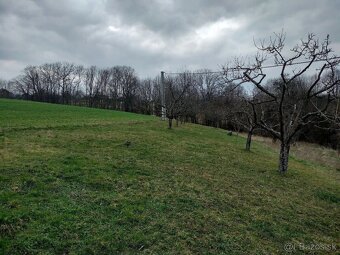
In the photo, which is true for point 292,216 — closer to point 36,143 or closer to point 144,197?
point 144,197

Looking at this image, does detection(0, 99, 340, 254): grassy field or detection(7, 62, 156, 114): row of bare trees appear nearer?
detection(0, 99, 340, 254): grassy field

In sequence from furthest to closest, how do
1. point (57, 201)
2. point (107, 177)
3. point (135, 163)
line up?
point (135, 163) < point (107, 177) < point (57, 201)

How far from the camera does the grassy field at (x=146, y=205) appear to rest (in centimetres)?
Result: 459

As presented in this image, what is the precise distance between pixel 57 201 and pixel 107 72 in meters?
76.3

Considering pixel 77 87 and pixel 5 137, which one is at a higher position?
pixel 77 87

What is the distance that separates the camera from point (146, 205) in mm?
6109

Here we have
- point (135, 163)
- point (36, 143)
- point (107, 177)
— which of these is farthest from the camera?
point (36, 143)

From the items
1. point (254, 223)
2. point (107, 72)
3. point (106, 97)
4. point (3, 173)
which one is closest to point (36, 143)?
point (3, 173)

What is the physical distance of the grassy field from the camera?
4.59 m

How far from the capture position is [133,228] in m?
5.04

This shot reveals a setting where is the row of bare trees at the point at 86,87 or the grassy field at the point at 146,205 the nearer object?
the grassy field at the point at 146,205

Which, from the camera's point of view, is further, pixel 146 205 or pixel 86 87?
pixel 86 87

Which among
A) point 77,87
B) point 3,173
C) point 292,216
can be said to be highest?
point 77,87

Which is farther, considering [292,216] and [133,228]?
[292,216]
